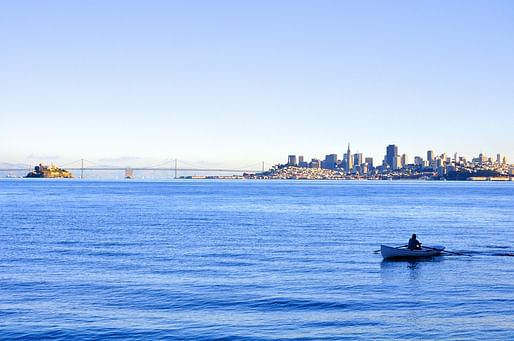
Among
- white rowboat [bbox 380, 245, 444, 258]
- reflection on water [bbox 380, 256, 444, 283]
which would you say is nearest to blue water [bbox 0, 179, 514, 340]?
reflection on water [bbox 380, 256, 444, 283]

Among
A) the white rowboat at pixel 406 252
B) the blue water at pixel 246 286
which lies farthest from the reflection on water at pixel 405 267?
the white rowboat at pixel 406 252

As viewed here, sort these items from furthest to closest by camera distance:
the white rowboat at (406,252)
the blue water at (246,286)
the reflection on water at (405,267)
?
the white rowboat at (406,252) < the reflection on water at (405,267) < the blue water at (246,286)

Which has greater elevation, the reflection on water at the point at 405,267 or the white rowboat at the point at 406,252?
the white rowboat at the point at 406,252

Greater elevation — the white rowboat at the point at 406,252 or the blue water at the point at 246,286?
the white rowboat at the point at 406,252

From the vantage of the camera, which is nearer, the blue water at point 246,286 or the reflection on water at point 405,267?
the blue water at point 246,286

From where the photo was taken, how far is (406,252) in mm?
55500

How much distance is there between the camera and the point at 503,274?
45.9 meters

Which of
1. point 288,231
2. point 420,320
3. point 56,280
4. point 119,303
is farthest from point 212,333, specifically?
point 288,231

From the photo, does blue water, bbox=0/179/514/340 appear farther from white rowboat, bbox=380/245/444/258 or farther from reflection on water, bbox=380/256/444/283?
white rowboat, bbox=380/245/444/258

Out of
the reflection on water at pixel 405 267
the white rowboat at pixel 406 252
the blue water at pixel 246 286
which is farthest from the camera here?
the white rowboat at pixel 406 252

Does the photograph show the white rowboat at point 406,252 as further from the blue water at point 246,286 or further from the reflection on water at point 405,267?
the blue water at point 246,286

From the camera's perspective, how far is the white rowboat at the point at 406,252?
54406 millimetres

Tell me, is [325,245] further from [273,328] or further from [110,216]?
[110,216]

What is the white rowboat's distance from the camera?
5441cm
